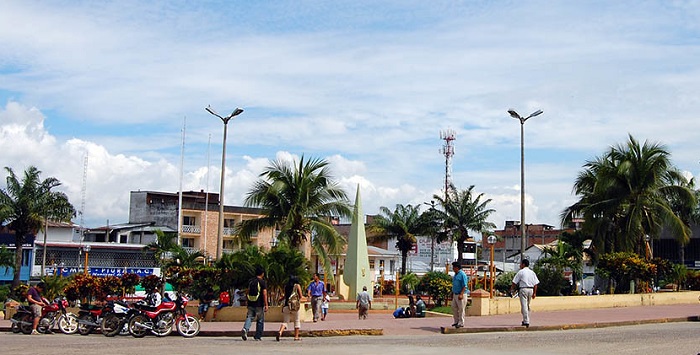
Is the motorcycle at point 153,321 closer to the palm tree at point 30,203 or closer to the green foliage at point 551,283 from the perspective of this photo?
the green foliage at point 551,283

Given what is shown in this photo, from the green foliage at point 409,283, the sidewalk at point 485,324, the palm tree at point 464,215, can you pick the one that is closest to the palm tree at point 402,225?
the palm tree at point 464,215

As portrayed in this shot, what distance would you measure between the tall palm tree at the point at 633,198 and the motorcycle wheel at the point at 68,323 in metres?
23.2

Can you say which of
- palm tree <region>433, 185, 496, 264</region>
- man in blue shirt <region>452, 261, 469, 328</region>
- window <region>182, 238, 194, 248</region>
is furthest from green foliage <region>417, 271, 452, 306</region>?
window <region>182, 238, 194, 248</region>

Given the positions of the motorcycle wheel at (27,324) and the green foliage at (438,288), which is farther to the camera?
the green foliage at (438,288)

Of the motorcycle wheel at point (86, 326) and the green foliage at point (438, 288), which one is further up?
the green foliage at point (438, 288)

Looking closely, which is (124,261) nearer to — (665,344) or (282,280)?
(282,280)

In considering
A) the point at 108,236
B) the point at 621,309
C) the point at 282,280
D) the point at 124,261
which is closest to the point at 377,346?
the point at 282,280

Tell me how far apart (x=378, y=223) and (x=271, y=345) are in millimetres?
48642

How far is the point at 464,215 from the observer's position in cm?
6109

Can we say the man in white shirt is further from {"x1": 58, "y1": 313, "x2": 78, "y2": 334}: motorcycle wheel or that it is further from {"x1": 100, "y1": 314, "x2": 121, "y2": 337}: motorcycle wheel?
{"x1": 58, "y1": 313, "x2": 78, "y2": 334}: motorcycle wheel

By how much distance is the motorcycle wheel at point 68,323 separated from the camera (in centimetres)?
2058

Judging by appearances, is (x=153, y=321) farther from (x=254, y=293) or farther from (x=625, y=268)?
(x=625, y=268)

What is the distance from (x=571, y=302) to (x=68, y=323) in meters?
15.6

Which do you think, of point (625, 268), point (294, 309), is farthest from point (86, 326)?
point (625, 268)
